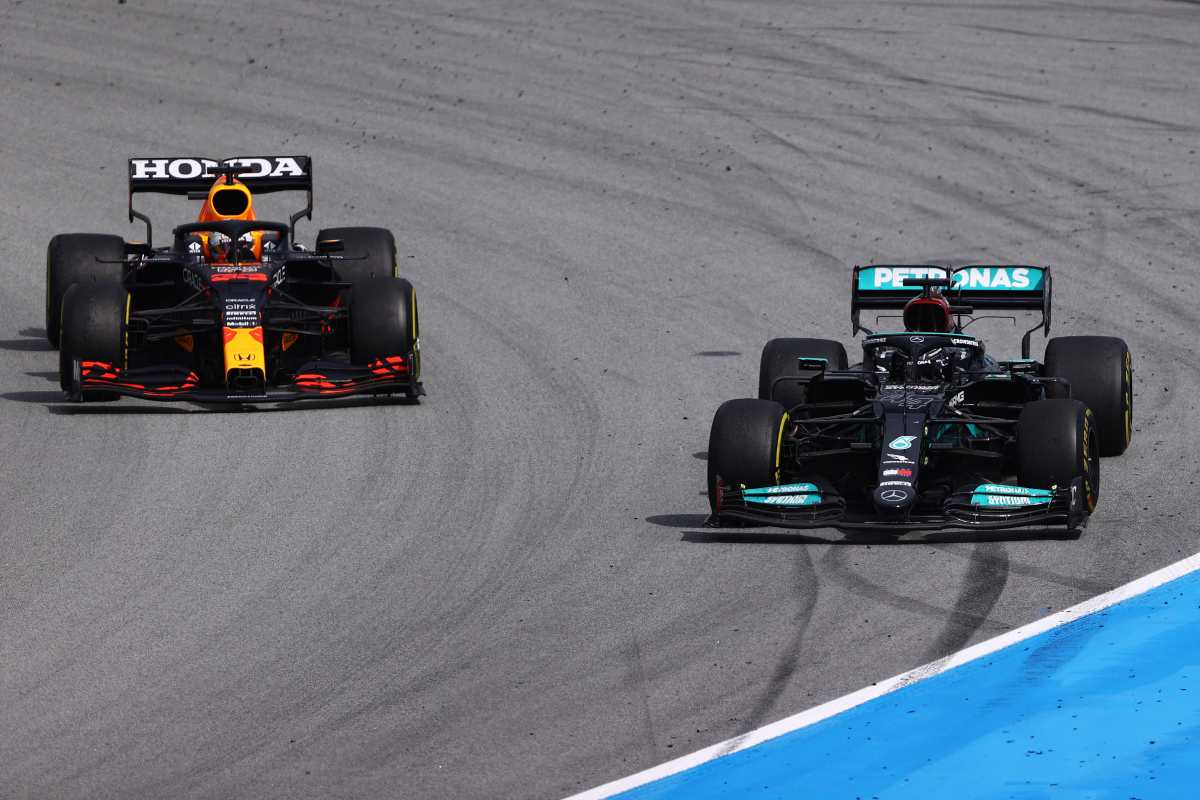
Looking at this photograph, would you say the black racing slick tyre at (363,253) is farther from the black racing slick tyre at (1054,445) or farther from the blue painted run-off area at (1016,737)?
the blue painted run-off area at (1016,737)

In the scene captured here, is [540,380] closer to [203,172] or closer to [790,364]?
[790,364]

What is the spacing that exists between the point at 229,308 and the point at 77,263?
114 inches

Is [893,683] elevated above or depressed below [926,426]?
below

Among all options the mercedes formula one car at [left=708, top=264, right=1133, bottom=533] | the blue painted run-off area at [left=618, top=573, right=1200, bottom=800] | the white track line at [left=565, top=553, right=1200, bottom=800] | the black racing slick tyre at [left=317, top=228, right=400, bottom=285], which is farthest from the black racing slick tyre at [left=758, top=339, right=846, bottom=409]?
the black racing slick tyre at [left=317, top=228, right=400, bottom=285]

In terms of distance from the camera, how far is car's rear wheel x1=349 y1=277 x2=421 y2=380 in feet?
61.0

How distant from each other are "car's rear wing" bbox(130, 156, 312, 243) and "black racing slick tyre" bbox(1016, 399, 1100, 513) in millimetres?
9082

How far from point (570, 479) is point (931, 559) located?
143 inches

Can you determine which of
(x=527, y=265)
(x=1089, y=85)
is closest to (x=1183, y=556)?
(x=527, y=265)

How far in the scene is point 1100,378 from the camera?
51.9 feet

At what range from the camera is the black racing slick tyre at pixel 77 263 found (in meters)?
20.5

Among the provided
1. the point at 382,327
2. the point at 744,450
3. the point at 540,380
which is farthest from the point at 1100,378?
the point at 382,327

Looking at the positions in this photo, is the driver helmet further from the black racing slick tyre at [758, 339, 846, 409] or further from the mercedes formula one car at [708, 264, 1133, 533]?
the black racing slick tyre at [758, 339, 846, 409]

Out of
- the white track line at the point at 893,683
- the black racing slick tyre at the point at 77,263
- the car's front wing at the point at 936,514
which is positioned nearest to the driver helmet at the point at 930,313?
the car's front wing at the point at 936,514

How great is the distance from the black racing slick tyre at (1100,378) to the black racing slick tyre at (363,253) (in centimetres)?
732
